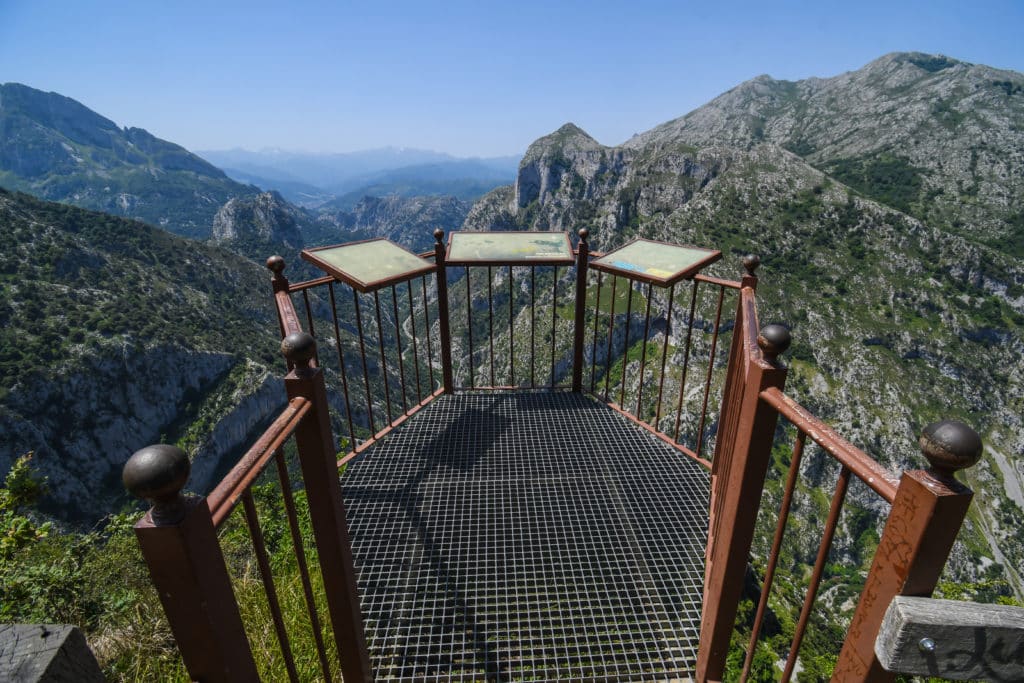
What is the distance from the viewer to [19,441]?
39.7 metres

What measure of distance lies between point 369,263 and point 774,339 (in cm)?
328

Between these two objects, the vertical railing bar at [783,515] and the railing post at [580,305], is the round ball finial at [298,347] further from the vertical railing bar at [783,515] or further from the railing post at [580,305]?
the railing post at [580,305]

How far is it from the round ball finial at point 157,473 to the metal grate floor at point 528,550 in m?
2.02

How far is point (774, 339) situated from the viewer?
165cm

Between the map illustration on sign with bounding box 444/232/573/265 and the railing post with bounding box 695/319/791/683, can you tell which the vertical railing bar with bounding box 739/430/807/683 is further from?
the map illustration on sign with bounding box 444/232/573/265

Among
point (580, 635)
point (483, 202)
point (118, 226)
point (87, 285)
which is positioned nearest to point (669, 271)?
point (580, 635)

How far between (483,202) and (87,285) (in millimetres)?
112107

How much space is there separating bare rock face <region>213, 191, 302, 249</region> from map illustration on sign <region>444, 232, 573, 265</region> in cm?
A: 15550

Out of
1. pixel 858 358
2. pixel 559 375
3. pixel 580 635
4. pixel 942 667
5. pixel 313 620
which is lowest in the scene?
pixel 559 375

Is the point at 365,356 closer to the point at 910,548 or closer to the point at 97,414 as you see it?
the point at 910,548

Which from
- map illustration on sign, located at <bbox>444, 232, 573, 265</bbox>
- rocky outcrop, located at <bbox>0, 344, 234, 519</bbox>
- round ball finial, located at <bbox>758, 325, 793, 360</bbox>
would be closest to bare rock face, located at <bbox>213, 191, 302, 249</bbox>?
rocky outcrop, located at <bbox>0, 344, 234, 519</bbox>

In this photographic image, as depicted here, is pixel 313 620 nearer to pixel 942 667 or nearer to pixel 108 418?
pixel 942 667

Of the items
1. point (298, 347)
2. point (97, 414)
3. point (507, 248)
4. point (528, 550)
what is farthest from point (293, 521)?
point (97, 414)

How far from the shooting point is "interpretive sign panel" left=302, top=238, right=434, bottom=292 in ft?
12.1
